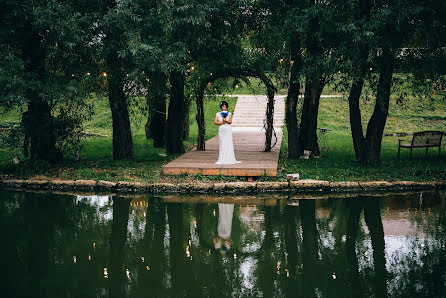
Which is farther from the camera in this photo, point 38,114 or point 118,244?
point 38,114

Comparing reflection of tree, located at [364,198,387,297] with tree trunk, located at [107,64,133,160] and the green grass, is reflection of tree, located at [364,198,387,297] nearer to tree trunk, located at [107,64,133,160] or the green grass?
the green grass

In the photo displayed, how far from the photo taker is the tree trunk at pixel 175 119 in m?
16.2

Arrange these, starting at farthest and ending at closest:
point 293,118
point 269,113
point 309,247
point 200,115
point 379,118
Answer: point 200,115
point 269,113
point 293,118
point 379,118
point 309,247

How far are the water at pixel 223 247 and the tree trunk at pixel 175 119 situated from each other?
589cm

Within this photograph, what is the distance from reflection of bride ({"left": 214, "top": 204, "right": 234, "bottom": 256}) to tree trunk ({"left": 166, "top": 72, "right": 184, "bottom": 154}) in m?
6.83

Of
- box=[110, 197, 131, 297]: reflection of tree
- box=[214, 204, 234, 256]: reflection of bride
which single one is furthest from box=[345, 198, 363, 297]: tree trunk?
box=[110, 197, 131, 297]: reflection of tree

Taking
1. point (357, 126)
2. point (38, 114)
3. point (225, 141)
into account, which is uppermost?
point (38, 114)

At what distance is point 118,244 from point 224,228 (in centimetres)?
194

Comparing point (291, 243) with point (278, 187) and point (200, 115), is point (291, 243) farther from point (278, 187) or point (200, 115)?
point (200, 115)

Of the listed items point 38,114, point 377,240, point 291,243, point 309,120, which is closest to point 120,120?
point 38,114

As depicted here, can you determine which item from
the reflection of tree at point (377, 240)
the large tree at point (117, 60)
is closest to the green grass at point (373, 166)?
the reflection of tree at point (377, 240)

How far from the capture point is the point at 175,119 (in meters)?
16.6

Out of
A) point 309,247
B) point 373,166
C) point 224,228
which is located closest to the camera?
point 309,247

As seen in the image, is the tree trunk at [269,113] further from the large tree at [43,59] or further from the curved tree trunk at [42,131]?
the curved tree trunk at [42,131]
